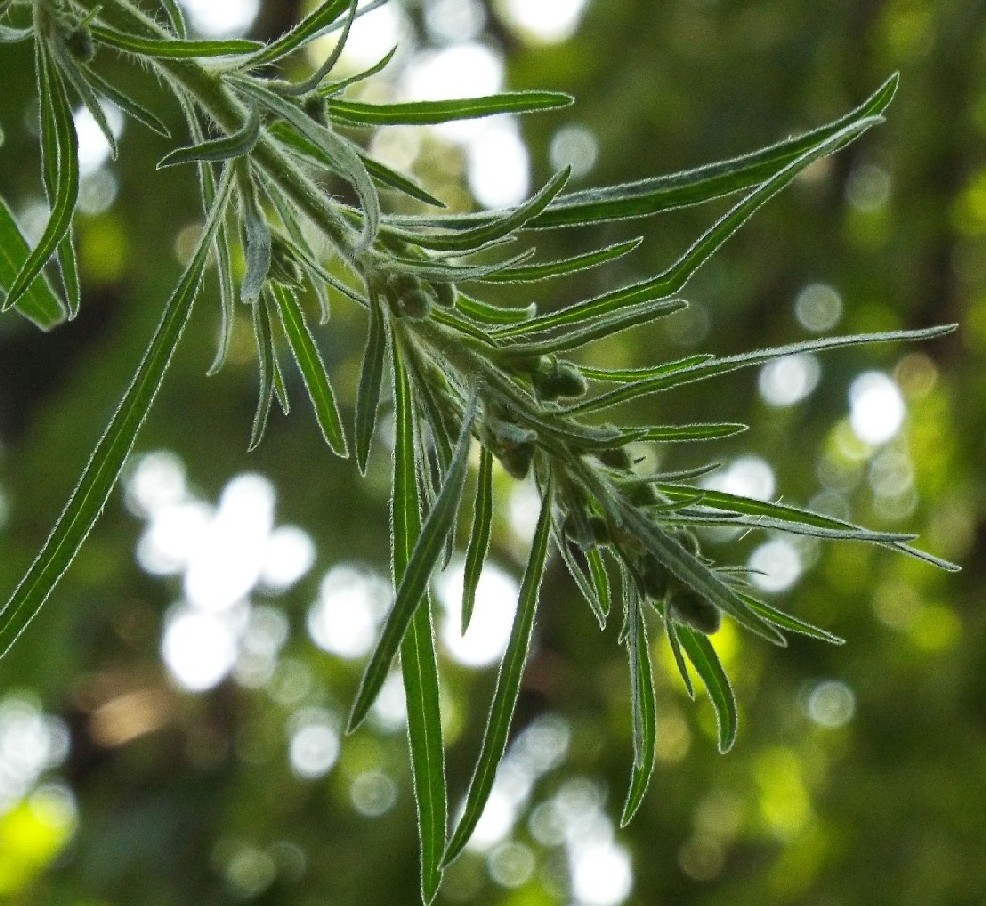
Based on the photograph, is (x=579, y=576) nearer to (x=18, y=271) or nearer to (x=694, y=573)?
(x=694, y=573)

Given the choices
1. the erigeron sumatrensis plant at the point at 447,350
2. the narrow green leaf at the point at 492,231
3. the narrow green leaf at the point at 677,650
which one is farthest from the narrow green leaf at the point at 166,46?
the narrow green leaf at the point at 677,650

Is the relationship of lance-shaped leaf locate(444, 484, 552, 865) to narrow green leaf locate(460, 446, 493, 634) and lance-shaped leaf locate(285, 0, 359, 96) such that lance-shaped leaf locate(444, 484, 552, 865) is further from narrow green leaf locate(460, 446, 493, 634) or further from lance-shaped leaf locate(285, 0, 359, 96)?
lance-shaped leaf locate(285, 0, 359, 96)

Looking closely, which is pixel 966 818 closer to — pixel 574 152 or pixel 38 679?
pixel 574 152

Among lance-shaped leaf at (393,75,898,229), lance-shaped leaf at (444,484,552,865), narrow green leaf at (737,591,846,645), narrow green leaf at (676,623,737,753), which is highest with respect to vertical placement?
lance-shaped leaf at (393,75,898,229)

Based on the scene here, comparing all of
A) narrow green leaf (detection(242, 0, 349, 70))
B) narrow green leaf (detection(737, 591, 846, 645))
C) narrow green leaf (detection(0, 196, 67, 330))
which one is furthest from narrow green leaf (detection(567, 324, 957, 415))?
narrow green leaf (detection(0, 196, 67, 330))

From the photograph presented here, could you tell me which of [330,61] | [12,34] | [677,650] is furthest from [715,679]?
[12,34]

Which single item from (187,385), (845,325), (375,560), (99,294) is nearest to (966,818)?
(845,325)
